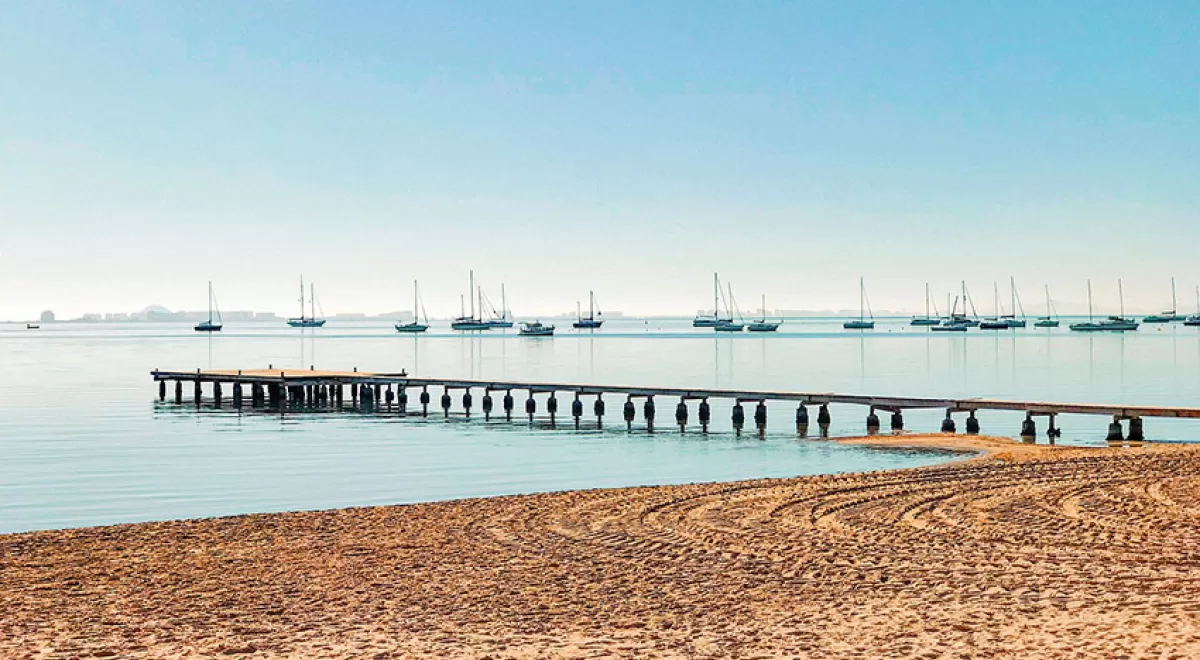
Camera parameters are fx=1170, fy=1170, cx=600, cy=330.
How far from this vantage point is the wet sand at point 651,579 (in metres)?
10.5

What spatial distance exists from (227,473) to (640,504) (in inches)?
677

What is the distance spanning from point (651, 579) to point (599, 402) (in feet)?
117

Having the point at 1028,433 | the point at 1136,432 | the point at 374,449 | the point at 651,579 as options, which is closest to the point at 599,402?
the point at 374,449

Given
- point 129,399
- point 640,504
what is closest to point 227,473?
point 640,504

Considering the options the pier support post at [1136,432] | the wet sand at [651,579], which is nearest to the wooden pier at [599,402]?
the pier support post at [1136,432]

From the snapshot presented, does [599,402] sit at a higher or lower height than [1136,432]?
higher

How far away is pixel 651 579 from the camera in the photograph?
43.7 feet

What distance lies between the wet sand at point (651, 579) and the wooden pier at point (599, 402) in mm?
17072

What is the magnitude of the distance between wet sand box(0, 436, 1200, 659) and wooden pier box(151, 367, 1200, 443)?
17072 millimetres

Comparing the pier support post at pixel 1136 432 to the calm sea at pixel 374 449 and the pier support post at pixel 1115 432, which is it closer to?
the pier support post at pixel 1115 432

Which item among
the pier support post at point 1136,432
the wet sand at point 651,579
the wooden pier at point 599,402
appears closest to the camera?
the wet sand at point 651,579

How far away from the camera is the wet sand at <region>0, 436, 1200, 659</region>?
34.4 feet

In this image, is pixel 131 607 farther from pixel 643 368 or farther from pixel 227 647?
pixel 643 368

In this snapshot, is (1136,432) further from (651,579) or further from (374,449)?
(651,579)
